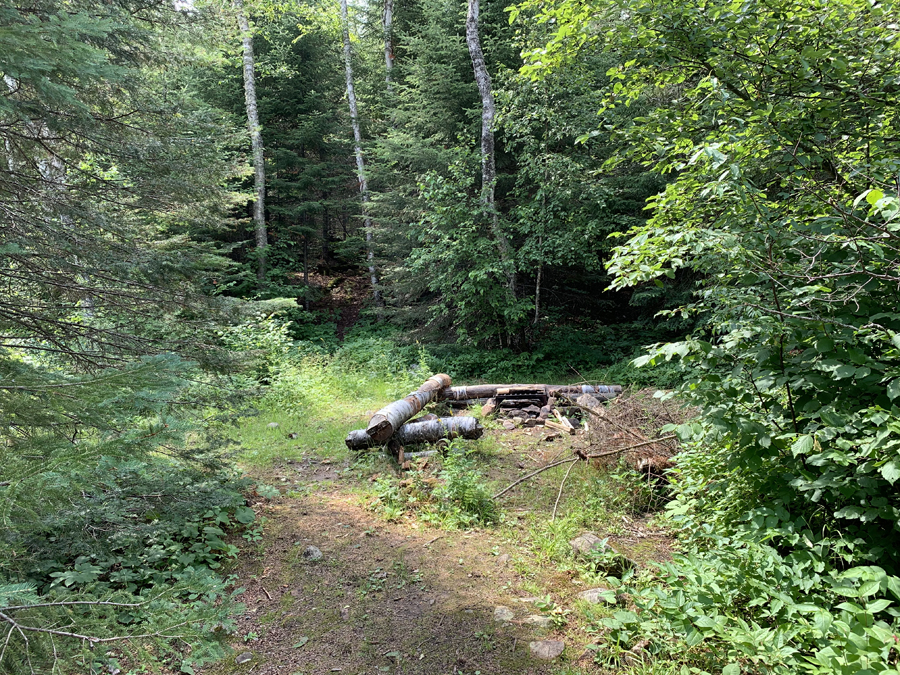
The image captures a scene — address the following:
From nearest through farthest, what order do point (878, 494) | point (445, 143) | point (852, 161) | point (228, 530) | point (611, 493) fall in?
point (878, 494)
point (852, 161)
point (228, 530)
point (611, 493)
point (445, 143)

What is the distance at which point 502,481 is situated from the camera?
5.51 meters

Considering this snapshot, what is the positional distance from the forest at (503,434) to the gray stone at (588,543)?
0.12 m

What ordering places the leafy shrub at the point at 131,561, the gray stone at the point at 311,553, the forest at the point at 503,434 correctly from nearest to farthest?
the leafy shrub at the point at 131,561, the forest at the point at 503,434, the gray stone at the point at 311,553

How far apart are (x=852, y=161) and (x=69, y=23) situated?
15.9 feet

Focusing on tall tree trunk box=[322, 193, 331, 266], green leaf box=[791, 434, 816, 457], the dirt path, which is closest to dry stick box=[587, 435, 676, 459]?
the dirt path

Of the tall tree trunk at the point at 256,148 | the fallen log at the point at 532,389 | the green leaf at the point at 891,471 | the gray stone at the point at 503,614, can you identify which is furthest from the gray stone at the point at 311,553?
the tall tree trunk at the point at 256,148

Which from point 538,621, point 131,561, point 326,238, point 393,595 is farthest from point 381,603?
point 326,238

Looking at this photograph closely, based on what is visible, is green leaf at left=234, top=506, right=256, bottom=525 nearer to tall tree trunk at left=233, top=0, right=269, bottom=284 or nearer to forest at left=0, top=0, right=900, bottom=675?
forest at left=0, top=0, right=900, bottom=675

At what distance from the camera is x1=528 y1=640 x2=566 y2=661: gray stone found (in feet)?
9.06

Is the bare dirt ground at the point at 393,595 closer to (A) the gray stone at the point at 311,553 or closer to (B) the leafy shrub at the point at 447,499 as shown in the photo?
(A) the gray stone at the point at 311,553

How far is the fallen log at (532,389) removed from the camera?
9164 millimetres

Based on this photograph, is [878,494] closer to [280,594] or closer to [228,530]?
[280,594]

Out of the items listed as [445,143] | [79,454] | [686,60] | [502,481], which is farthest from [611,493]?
[445,143]

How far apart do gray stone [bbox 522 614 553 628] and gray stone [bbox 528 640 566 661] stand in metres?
0.15
